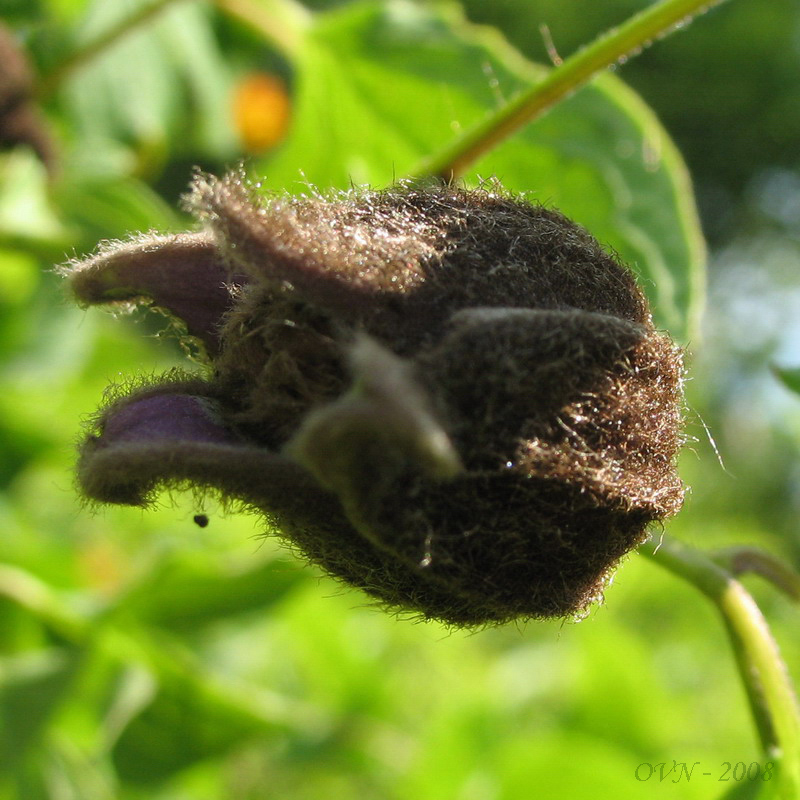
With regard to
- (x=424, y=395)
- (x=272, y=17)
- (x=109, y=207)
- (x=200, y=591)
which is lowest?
(x=200, y=591)

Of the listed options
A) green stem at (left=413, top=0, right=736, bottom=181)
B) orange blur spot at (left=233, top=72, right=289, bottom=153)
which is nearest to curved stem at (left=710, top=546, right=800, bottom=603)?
green stem at (left=413, top=0, right=736, bottom=181)

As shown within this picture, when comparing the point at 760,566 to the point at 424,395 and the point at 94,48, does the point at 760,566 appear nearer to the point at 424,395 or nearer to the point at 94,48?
the point at 424,395

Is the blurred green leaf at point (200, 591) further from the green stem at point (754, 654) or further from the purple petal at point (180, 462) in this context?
the purple petal at point (180, 462)

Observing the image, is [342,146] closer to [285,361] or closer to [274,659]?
[285,361]

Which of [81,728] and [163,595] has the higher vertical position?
[163,595]

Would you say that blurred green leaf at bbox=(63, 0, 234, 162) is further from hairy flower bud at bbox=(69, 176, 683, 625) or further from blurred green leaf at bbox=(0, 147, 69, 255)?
hairy flower bud at bbox=(69, 176, 683, 625)

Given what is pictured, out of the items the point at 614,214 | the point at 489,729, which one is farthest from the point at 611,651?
the point at 614,214

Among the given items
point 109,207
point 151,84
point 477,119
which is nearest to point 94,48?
point 109,207
